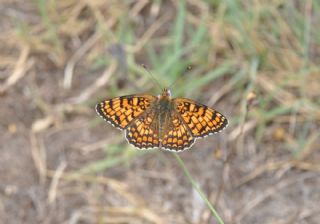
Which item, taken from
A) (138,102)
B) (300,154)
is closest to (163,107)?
(138,102)

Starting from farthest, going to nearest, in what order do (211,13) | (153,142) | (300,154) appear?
(211,13)
(300,154)
(153,142)

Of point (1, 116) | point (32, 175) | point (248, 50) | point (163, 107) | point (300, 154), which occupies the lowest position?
point (300, 154)

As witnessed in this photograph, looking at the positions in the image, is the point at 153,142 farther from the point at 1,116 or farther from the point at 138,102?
the point at 1,116

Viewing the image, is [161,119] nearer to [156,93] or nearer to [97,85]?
[156,93]

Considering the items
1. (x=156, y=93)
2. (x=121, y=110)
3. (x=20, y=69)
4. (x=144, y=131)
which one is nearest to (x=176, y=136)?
(x=144, y=131)

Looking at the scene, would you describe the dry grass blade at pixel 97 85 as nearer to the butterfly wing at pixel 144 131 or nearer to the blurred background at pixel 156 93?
the blurred background at pixel 156 93

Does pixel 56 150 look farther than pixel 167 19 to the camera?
No

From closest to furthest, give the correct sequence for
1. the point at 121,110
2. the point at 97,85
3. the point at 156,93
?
the point at 121,110 < the point at 156,93 < the point at 97,85
